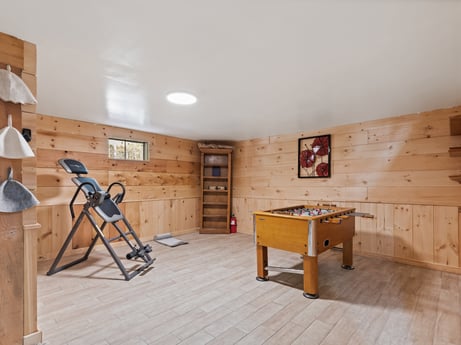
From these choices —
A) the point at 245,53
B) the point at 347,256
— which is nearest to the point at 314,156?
the point at 347,256

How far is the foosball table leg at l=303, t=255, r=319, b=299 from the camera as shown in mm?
2365

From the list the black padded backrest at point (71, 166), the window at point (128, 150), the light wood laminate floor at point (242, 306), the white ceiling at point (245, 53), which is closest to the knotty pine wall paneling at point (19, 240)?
the white ceiling at point (245, 53)

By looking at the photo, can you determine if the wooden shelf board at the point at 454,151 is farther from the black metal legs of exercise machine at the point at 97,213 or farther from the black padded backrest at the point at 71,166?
the black padded backrest at the point at 71,166

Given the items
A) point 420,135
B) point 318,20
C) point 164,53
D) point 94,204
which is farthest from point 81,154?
point 420,135

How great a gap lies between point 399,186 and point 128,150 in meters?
4.62

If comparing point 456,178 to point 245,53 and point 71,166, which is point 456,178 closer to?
point 245,53

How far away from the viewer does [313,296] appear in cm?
236

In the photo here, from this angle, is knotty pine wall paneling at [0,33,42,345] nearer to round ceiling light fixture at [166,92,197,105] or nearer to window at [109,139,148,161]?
round ceiling light fixture at [166,92,197,105]

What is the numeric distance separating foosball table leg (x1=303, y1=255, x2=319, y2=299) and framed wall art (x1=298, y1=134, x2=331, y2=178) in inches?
83.9

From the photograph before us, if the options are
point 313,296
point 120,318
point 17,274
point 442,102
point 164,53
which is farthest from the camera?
point 442,102

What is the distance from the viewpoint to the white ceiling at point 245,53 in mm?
1344

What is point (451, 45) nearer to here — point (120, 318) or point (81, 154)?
point (120, 318)

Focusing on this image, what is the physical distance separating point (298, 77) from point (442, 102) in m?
2.11

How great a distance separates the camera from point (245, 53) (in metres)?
1.78
